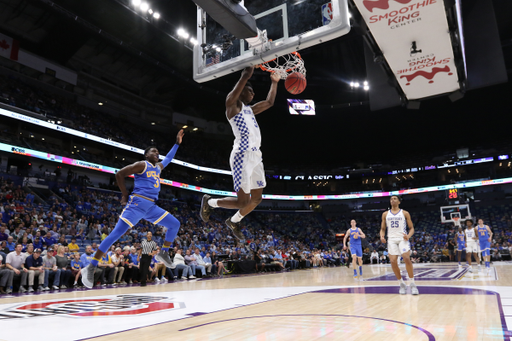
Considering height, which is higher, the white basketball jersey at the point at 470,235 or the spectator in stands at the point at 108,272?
the white basketball jersey at the point at 470,235

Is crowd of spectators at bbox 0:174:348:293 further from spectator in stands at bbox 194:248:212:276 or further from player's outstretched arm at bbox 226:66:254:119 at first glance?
player's outstretched arm at bbox 226:66:254:119

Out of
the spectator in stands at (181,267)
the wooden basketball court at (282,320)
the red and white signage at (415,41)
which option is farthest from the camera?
the spectator in stands at (181,267)

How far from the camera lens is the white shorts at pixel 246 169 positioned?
13.9ft

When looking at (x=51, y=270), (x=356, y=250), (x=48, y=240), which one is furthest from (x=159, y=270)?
(x=356, y=250)

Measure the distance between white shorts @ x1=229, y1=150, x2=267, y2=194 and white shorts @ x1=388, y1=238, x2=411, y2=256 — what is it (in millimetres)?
3268

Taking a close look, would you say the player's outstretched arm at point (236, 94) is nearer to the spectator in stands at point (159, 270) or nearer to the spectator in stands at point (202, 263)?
the spectator in stands at point (159, 270)

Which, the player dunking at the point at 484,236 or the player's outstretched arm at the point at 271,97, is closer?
the player's outstretched arm at the point at 271,97

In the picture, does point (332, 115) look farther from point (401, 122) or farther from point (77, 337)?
point (77, 337)

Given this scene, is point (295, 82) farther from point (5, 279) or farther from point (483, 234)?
point (483, 234)

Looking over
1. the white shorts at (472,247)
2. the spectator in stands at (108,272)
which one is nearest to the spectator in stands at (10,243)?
the spectator in stands at (108,272)

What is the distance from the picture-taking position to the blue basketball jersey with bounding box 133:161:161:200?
16.0 ft

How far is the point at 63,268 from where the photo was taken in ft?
31.4

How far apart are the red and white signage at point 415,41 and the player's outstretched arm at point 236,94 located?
3518 mm

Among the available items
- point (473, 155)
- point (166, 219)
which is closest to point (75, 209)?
point (166, 219)
